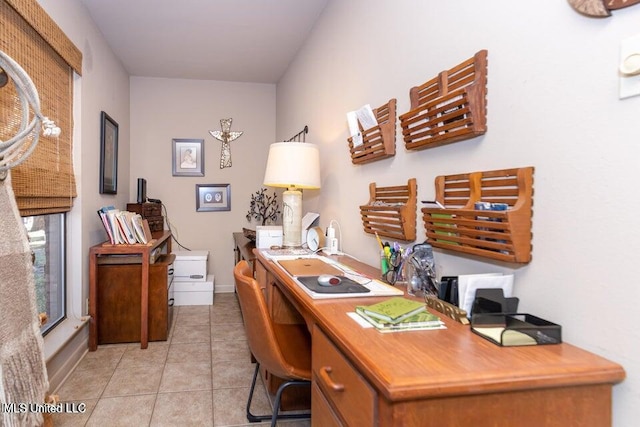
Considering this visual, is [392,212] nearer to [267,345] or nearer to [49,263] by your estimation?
[267,345]

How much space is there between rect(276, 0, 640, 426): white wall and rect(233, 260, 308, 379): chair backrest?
0.67 meters

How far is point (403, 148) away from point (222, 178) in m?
3.30

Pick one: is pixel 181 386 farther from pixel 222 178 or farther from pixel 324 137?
pixel 222 178

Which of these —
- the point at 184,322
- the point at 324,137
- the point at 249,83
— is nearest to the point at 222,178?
the point at 249,83

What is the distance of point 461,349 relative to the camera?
84cm

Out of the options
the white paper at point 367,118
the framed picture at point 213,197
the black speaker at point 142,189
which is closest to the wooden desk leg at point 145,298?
the black speaker at point 142,189

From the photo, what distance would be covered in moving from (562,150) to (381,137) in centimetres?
95

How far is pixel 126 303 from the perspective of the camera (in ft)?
9.84

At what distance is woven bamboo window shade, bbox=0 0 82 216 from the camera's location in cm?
180

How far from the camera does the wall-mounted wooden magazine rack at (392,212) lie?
5.24 feet

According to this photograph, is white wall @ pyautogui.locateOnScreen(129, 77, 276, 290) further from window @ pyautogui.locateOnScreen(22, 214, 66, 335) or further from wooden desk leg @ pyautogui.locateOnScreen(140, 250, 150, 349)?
window @ pyautogui.locateOnScreen(22, 214, 66, 335)

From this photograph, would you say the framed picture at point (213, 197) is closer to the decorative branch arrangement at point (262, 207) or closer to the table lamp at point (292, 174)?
the decorative branch arrangement at point (262, 207)

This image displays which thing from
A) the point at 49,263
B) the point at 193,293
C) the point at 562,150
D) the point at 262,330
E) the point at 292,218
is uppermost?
the point at 562,150

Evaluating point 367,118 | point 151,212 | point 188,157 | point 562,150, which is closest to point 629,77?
point 562,150
